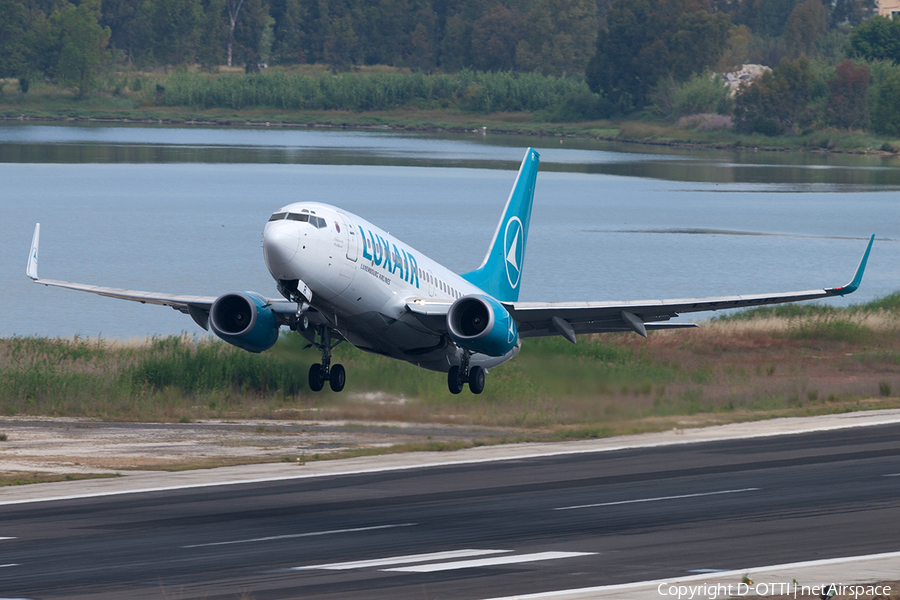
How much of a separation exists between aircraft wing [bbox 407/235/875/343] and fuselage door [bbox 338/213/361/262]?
3.12 m

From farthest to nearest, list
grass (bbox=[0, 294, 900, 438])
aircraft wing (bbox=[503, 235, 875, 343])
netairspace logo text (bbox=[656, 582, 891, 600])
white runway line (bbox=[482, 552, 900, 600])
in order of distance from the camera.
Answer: grass (bbox=[0, 294, 900, 438]) → aircraft wing (bbox=[503, 235, 875, 343]) → white runway line (bbox=[482, 552, 900, 600]) → netairspace logo text (bbox=[656, 582, 891, 600])

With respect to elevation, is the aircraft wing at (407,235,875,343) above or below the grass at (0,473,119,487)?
above

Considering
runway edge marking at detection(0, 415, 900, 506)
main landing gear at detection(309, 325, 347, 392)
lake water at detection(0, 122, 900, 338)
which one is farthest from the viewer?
lake water at detection(0, 122, 900, 338)

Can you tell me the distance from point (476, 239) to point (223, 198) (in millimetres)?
37321

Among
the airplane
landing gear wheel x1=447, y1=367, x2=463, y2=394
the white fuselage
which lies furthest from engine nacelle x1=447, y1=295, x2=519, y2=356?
landing gear wheel x1=447, y1=367, x2=463, y2=394

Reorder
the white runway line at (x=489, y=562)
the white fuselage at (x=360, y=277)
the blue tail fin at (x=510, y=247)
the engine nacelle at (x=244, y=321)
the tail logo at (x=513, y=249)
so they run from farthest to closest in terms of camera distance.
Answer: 1. the tail logo at (x=513, y=249)
2. the blue tail fin at (x=510, y=247)
3. the engine nacelle at (x=244, y=321)
4. the white fuselage at (x=360, y=277)
5. the white runway line at (x=489, y=562)

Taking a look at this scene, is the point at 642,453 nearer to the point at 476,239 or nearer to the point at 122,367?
the point at 122,367

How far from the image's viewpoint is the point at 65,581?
21344mm

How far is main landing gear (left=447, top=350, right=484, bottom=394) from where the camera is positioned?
3647 centimetres

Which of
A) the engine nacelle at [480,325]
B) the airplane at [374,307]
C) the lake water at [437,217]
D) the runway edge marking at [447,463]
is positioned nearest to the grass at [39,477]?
the runway edge marking at [447,463]

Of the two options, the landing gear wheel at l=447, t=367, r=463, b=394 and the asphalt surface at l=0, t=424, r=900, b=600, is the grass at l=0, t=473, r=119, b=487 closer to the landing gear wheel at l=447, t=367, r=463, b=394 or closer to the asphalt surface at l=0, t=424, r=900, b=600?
the asphalt surface at l=0, t=424, r=900, b=600

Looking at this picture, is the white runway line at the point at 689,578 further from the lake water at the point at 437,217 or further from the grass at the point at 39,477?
the lake water at the point at 437,217

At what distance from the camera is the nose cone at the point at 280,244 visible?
30.5m

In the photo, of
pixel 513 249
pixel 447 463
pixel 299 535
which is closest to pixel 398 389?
pixel 513 249
